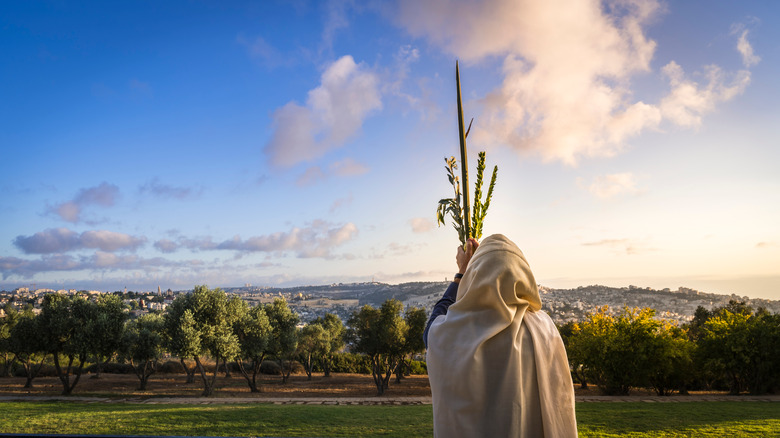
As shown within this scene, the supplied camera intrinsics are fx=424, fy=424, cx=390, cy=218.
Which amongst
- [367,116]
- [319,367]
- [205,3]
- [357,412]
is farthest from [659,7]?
[319,367]

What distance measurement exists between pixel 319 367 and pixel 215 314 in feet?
52.5

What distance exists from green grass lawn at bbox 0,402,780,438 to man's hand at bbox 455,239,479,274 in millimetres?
8890

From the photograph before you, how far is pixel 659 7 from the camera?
21.0 ft

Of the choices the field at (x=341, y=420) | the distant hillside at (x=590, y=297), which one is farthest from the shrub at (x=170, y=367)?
the distant hillside at (x=590, y=297)

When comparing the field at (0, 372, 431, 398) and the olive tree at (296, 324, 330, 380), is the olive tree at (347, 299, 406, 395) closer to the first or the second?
the field at (0, 372, 431, 398)

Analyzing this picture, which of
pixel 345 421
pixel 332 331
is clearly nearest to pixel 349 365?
pixel 332 331

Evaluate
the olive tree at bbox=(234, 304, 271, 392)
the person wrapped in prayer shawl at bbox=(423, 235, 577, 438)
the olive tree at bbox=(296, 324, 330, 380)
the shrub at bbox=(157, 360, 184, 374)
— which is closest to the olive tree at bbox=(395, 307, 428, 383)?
the olive tree at bbox=(234, 304, 271, 392)

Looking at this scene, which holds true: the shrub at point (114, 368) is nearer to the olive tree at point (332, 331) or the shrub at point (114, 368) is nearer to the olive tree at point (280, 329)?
the olive tree at point (332, 331)

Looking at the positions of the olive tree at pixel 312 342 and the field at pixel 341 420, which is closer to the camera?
the field at pixel 341 420

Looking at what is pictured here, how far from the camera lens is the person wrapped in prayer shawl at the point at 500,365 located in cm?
161

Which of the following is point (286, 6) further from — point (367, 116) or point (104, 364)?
point (104, 364)

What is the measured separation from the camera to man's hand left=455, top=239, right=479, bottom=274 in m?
2.09

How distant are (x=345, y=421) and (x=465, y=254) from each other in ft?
35.6

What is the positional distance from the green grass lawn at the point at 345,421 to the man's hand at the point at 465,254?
29.2ft
